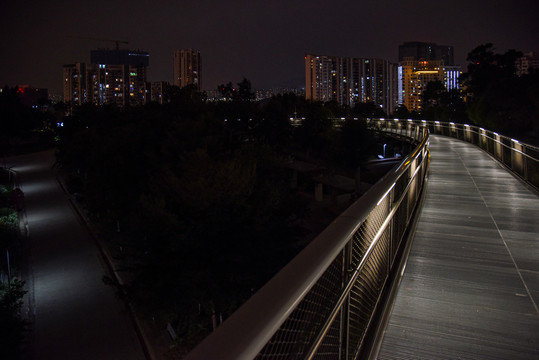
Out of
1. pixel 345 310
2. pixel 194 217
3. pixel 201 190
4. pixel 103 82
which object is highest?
pixel 103 82

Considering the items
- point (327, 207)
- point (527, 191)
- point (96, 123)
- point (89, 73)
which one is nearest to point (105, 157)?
point (96, 123)

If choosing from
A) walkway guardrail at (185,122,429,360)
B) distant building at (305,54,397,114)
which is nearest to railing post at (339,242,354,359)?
walkway guardrail at (185,122,429,360)

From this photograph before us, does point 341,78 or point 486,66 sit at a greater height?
point 341,78

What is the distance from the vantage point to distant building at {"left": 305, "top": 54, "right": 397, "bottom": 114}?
598 feet

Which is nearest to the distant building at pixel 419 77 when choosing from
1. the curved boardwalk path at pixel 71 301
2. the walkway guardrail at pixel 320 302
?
the curved boardwalk path at pixel 71 301

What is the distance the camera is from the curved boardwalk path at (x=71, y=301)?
15.8 meters

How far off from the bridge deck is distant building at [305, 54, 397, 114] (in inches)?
6874

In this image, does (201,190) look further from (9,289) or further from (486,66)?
(486,66)

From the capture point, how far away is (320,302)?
2053 mm

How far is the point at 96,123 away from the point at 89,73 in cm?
15989

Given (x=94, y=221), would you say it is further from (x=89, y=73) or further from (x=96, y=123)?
(x=89, y=73)

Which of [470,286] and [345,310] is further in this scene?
[470,286]

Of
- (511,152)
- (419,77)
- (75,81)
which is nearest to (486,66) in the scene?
(511,152)

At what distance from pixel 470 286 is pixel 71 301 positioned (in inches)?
761
